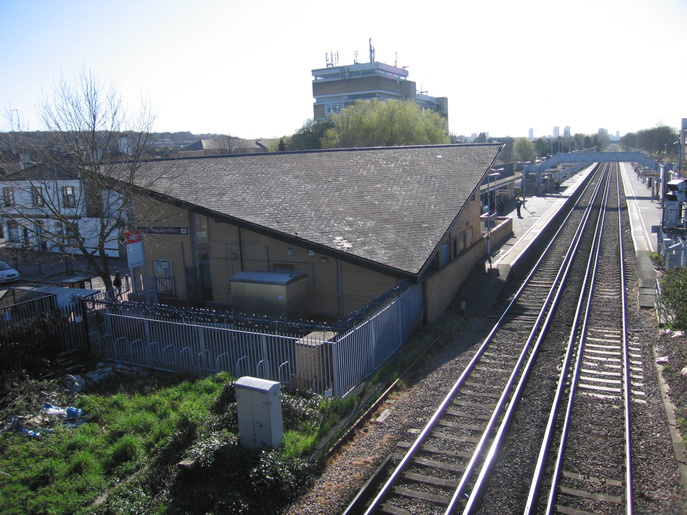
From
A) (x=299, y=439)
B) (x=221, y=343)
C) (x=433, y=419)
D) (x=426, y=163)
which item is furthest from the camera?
(x=426, y=163)

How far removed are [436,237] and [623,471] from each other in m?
9.27

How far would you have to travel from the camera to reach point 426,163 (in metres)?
23.9

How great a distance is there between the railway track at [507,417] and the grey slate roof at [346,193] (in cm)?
357

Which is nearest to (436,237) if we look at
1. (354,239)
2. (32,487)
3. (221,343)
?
(354,239)

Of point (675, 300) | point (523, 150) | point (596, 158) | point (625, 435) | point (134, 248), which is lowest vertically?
point (625, 435)

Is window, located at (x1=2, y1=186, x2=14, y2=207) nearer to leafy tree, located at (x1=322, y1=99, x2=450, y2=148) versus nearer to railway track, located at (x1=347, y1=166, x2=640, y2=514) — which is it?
railway track, located at (x1=347, y1=166, x2=640, y2=514)

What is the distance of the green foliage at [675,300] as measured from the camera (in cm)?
1280

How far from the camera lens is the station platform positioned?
18.4m

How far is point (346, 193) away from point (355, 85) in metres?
112

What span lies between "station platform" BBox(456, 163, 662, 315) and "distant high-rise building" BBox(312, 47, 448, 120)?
7725 centimetres

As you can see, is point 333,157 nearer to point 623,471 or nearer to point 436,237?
point 436,237

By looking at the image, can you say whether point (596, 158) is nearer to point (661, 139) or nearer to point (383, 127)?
point (383, 127)

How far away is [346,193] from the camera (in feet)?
63.8

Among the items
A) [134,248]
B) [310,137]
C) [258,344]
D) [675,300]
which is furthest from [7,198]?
[310,137]
